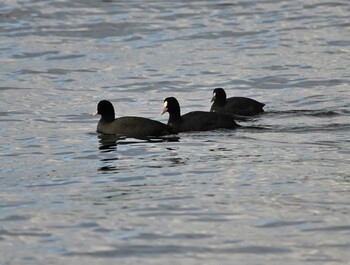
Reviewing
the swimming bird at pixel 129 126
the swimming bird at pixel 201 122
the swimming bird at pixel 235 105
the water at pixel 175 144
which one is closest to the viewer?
the water at pixel 175 144

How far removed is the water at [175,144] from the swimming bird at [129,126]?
26 cm

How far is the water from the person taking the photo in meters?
11.9

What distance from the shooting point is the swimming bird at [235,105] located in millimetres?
20406

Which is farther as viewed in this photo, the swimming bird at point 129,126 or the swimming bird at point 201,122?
the swimming bird at point 201,122

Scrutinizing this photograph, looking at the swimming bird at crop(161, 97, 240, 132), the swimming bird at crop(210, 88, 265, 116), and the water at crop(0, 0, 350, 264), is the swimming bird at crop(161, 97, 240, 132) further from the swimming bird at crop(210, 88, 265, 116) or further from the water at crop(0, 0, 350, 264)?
the swimming bird at crop(210, 88, 265, 116)

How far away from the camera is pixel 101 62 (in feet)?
88.4

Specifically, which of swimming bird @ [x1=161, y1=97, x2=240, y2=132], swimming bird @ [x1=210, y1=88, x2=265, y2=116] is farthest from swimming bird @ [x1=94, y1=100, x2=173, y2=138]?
swimming bird @ [x1=210, y1=88, x2=265, y2=116]

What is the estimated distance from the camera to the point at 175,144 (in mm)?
17578

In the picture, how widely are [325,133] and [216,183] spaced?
3942 mm

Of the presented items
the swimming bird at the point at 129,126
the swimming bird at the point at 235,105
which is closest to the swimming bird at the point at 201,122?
the swimming bird at the point at 129,126

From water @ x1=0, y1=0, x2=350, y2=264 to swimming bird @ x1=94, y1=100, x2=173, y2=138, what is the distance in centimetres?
26

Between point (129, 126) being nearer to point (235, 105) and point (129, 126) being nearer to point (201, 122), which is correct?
point (201, 122)

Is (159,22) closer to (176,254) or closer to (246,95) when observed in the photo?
(246,95)

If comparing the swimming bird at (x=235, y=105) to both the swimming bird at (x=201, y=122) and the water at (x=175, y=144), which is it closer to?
the water at (x=175, y=144)
